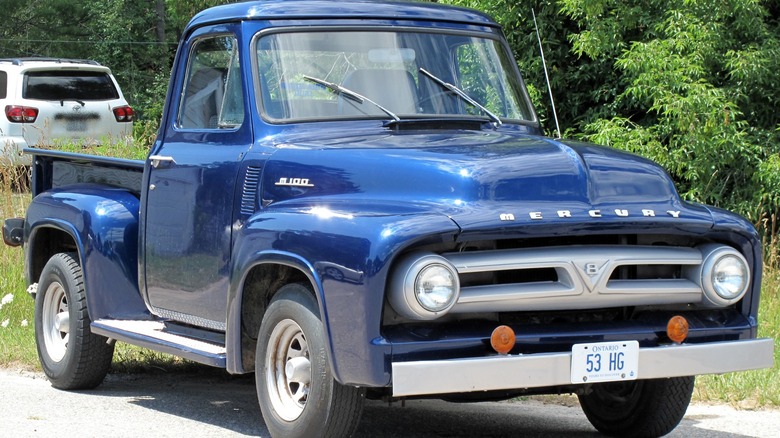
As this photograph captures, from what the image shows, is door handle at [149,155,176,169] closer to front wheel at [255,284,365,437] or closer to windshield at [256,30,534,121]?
windshield at [256,30,534,121]

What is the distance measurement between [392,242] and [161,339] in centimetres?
218

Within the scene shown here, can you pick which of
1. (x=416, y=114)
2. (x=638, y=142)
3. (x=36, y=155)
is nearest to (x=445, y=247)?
(x=416, y=114)

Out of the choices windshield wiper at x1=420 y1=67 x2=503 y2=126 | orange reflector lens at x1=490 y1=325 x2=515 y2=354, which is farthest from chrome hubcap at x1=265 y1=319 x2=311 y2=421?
windshield wiper at x1=420 y1=67 x2=503 y2=126

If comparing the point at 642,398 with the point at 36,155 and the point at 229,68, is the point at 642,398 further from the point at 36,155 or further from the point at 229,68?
the point at 36,155

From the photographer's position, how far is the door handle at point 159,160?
7.06 meters

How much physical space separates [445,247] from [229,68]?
2001 mm

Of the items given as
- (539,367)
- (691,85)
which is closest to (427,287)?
(539,367)

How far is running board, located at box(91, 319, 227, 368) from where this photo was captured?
6367 mm

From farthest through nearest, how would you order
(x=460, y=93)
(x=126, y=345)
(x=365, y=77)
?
(x=126, y=345) < (x=460, y=93) < (x=365, y=77)

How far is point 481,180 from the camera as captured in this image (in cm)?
549

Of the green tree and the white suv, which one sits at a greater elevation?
the green tree

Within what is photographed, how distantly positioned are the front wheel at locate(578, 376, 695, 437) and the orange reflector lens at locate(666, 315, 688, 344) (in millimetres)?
803

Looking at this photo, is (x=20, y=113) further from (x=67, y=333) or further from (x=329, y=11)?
(x=329, y=11)

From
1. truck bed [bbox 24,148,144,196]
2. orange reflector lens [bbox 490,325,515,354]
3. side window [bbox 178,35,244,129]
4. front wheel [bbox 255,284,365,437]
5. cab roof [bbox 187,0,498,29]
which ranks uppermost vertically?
cab roof [bbox 187,0,498,29]
